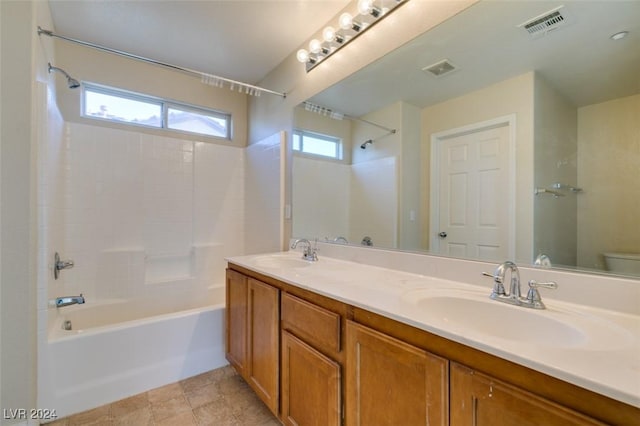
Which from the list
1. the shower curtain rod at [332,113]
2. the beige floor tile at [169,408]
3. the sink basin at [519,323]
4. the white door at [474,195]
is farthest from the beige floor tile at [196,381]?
the shower curtain rod at [332,113]

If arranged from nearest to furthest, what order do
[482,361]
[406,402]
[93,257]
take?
[482,361] < [406,402] < [93,257]

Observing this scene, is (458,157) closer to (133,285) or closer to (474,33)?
(474,33)

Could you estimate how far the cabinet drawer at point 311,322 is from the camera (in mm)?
1073

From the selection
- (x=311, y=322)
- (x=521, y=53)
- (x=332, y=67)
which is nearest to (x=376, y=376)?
(x=311, y=322)

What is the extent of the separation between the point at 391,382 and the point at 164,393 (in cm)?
165

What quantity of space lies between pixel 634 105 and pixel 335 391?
138cm

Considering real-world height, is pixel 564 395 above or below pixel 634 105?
below

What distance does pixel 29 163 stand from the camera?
146 cm

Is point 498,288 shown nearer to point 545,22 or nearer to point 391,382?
point 391,382

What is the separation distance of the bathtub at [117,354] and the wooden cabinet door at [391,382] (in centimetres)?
142

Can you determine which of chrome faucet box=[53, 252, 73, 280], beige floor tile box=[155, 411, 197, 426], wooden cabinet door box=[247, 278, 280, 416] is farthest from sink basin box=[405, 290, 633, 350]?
chrome faucet box=[53, 252, 73, 280]

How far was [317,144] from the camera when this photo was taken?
2.14 meters

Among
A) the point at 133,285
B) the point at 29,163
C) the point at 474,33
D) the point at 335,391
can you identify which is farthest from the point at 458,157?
the point at 133,285

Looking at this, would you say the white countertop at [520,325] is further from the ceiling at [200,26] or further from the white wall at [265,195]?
the ceiling at [200,26]
